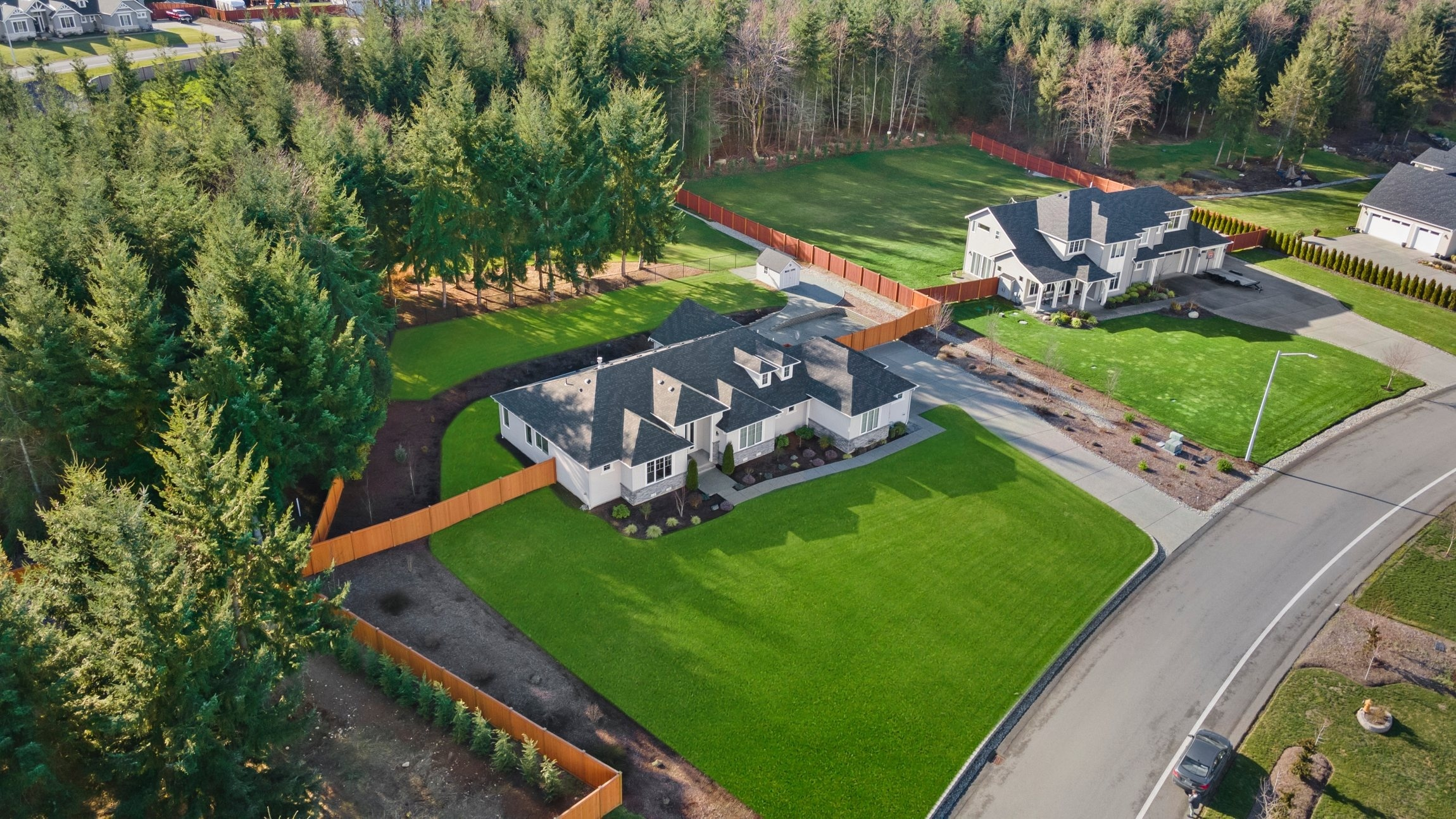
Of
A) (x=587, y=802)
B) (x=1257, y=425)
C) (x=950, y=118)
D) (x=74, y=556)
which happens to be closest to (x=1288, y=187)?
(x=950, y=118)

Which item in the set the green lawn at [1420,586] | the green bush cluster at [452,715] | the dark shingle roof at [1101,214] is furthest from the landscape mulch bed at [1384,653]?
the dark shingle roof at [1101,214]

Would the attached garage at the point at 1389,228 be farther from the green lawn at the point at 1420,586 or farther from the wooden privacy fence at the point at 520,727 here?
the wooden privacy fence at the point at 520,727

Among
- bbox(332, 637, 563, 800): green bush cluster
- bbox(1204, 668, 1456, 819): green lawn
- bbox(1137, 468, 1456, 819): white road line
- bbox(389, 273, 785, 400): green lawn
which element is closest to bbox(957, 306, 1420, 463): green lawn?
bbox(1137, 468, 1456, 819): white road line

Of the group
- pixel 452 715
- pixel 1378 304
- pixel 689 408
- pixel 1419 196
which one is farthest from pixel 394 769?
pixel 1419 196

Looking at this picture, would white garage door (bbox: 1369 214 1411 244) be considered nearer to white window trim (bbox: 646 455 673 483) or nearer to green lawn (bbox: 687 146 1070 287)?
green lawn (bbox: 687 146 1070 287)

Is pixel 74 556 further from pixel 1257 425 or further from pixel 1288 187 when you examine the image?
pixel 1288 187

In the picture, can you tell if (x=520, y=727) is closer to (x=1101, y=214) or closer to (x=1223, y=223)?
(x=1101, y=214)
